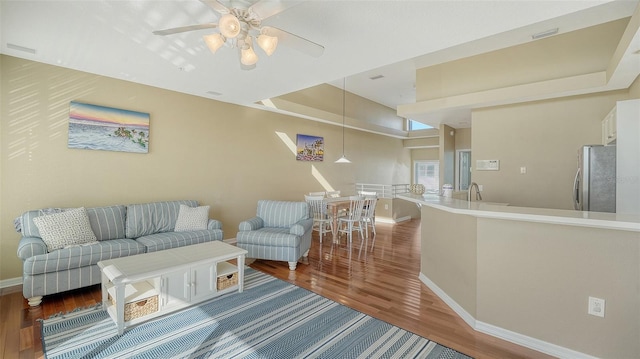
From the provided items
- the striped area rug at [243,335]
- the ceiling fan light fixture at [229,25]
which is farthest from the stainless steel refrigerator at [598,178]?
the ceiling fan light fixture at [229,25]

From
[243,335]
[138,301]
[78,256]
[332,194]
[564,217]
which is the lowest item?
[243,335]

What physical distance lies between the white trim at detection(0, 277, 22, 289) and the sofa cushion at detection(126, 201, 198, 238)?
1148 millimetres

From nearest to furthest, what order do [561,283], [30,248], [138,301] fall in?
[561,283], [138,301], [30,248]

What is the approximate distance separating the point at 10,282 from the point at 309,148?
17.5 ft

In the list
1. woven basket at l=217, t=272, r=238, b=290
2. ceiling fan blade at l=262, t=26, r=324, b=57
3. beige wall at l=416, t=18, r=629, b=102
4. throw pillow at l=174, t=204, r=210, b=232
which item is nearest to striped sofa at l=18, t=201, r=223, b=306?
throw pillow at l=174, t=204, r=210, b=232

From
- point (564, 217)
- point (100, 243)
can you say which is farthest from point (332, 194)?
point (564, 217)

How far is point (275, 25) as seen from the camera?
7.92 feet

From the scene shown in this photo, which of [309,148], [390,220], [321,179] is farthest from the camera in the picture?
[390,220]

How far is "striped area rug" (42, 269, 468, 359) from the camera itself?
202cm

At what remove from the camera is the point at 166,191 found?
4316 mm

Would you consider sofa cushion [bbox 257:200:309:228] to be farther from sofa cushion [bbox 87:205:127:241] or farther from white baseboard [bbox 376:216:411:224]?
white baseboard [bbox 376:216:411:224]

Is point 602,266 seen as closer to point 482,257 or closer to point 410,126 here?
point 482,257

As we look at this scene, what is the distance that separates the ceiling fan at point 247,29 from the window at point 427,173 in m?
9.19

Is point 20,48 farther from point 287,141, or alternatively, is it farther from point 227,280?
point 287,141
